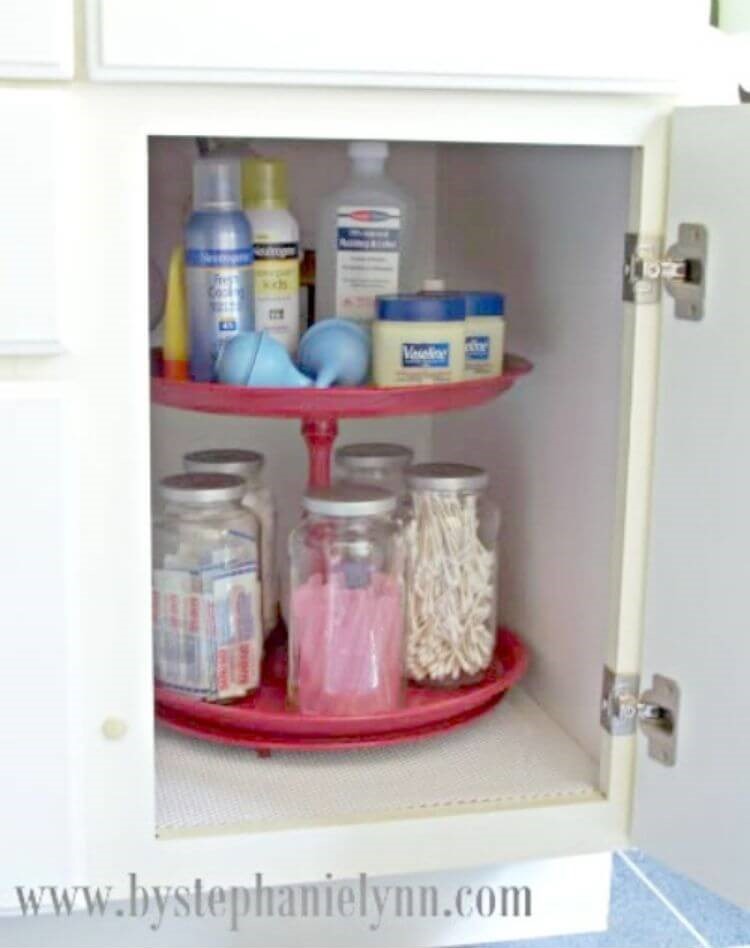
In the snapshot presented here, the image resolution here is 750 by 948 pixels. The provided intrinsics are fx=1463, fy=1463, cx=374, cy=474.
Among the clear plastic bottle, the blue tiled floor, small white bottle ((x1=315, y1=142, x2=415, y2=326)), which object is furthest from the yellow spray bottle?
the blue tiled floor

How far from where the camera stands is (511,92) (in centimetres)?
85

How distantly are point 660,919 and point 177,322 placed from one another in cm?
66

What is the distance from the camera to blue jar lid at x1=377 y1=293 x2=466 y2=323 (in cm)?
96

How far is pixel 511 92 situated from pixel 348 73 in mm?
100

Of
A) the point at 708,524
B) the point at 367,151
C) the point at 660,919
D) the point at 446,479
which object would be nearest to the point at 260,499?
the point at 446,479

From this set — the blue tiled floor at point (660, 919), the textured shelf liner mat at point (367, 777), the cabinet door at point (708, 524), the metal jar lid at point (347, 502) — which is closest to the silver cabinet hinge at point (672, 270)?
the cabinet door at point (708, 524)

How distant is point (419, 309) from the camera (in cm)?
96

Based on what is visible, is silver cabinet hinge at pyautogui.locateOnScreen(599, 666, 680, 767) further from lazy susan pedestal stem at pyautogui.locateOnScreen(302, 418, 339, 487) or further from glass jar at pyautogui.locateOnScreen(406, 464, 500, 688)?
lazy susan pedestal stem at pyautogui.locateOnScreen(302, 418, 339, 487)

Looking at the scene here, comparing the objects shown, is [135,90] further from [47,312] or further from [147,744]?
[147,744]

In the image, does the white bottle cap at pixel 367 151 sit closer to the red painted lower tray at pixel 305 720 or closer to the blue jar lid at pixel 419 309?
the blue jar lid at pixel 419 309

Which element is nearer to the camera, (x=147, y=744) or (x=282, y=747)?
(x=147, y=744)

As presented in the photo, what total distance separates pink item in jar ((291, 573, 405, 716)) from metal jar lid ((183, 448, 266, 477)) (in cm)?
13

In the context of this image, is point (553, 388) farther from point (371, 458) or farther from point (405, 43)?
point (405, 43)

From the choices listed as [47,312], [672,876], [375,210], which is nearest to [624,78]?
[375,210]
